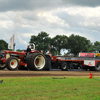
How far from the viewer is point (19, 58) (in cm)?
2227

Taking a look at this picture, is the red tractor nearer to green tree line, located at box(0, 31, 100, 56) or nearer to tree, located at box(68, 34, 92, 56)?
green tree line, located at box(0, 31, 100, 56)

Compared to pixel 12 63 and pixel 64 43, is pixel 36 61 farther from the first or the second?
pixel 64 43

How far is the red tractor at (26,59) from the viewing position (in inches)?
782

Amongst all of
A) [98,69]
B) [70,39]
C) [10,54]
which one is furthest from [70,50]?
[10,54]

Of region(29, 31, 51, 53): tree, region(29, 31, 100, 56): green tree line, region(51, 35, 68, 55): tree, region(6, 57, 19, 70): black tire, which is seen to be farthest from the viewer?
region(51, 35, 68, 55): tree

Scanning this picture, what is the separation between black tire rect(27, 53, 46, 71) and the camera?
1984cm

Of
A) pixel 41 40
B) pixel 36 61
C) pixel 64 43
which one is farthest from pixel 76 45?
pixel 36 61

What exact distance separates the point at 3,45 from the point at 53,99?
9351 cm

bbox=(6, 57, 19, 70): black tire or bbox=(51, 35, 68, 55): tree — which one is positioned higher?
bbox=(51, 35, 68, 55): tree

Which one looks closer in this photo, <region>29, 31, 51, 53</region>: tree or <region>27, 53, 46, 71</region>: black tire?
<region>27, 53, 46, 71</region>: black tire

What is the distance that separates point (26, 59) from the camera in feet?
70.8

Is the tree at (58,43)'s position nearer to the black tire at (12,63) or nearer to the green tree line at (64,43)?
the green tree line at (64,43)

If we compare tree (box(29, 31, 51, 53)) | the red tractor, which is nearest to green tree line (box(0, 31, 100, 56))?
tree (box(29, 31, 51, 53))

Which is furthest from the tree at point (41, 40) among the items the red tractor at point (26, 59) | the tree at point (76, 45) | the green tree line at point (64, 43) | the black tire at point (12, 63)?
the black tire at point (12, 63)
